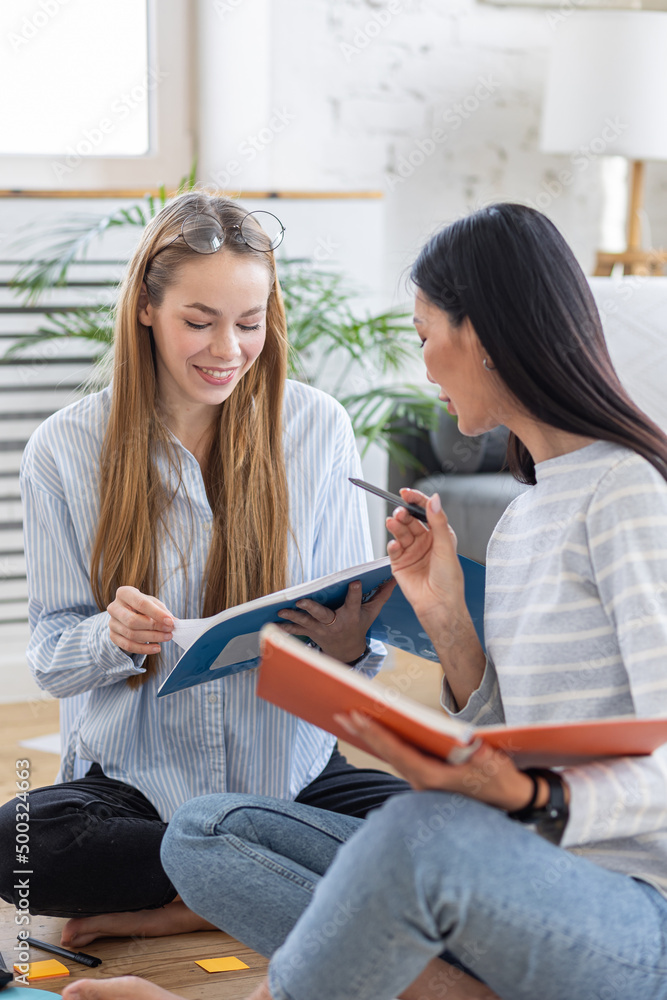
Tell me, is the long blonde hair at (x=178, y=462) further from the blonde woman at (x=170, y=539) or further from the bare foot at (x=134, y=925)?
the bare foot at (x=134, y=925)

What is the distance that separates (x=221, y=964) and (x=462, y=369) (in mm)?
853

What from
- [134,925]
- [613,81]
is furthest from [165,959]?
[613,81]

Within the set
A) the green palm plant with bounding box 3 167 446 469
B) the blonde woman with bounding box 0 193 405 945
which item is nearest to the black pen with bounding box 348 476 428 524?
the blonde woman with bounding box 0 193 405 945

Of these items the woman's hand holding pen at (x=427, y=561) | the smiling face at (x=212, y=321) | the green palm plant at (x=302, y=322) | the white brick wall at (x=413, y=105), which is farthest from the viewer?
the white brick wall at (x=413, y=105)

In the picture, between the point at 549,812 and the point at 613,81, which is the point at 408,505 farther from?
the point at 613,81

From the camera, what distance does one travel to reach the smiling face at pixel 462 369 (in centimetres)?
100

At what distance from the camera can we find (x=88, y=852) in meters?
1.33

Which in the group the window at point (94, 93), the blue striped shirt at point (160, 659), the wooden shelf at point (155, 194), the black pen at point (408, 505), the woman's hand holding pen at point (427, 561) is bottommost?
the blue striped shirt at point (160, 659)

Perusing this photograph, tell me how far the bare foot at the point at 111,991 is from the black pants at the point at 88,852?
0.22 m

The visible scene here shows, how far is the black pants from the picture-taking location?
1.33m

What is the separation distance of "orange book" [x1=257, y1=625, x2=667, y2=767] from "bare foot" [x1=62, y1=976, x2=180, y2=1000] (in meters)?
0.48

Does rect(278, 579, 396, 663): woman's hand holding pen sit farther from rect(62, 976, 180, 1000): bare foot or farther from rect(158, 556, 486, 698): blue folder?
rect(62, 976, 180, 1000): bare foot

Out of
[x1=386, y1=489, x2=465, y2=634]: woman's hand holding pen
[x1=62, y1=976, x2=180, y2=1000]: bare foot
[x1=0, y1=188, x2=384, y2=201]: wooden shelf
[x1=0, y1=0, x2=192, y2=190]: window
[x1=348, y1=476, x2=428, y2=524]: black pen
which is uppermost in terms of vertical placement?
[x1=0, y1=0, x2=192, y2=190]: window

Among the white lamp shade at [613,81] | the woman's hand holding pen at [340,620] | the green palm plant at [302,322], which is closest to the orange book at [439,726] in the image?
the woman's hand holding pen at [340,620]
